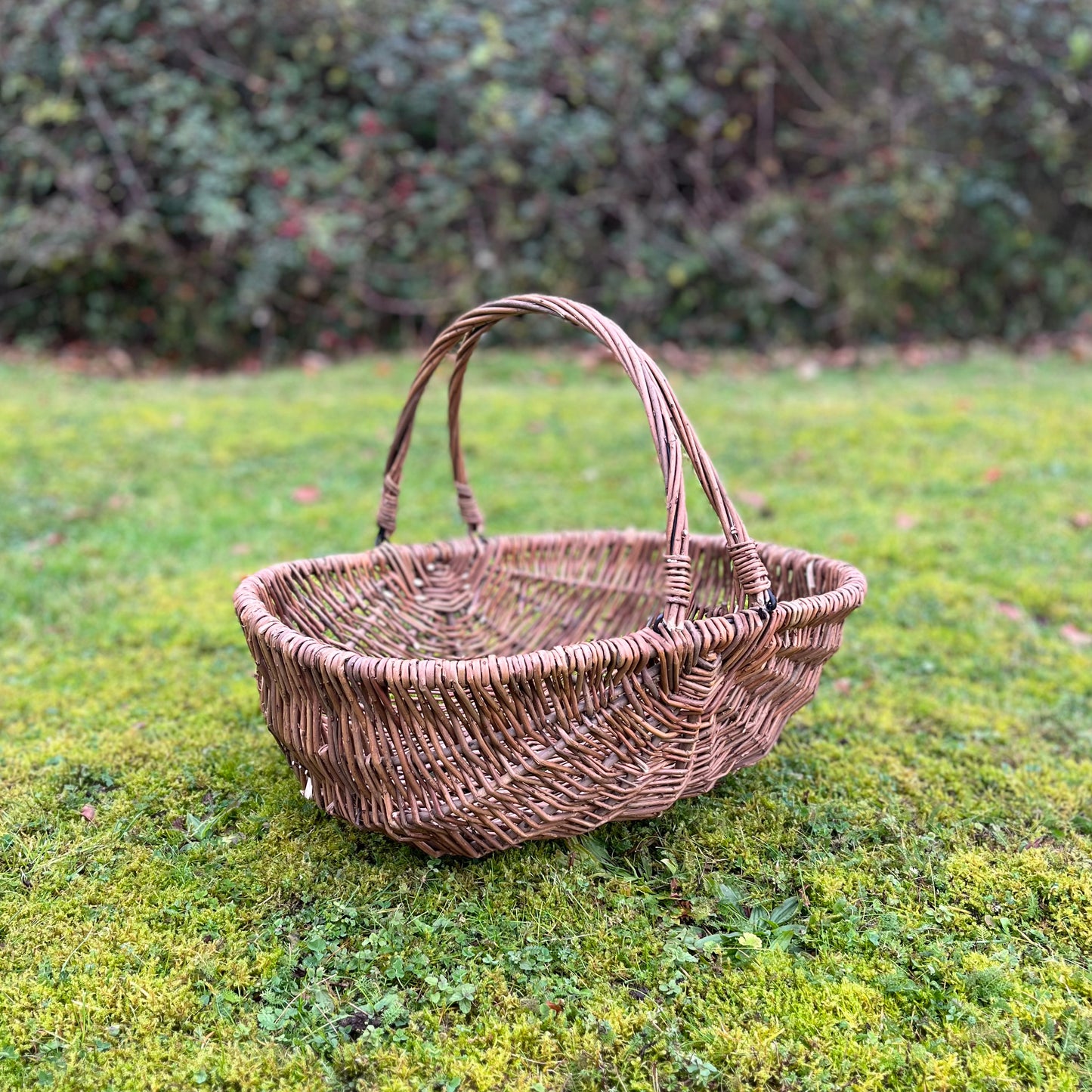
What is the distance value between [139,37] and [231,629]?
4733 mm

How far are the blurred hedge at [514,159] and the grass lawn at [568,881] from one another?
3.10 meters

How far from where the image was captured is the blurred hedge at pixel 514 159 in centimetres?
561

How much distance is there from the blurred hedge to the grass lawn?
310 centimetres

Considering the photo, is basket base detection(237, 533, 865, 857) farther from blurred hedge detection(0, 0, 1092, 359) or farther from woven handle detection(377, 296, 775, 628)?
blurred hedge detection(0, 0, 1092, 359)

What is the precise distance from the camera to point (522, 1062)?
4.20 ft

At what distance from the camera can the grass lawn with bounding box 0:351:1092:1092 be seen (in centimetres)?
130

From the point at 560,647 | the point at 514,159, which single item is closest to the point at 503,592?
the point at 560,647

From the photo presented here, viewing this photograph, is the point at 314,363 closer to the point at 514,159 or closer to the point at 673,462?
the point at 514,159

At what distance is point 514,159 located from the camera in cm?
589

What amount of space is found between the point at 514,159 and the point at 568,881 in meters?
5.26

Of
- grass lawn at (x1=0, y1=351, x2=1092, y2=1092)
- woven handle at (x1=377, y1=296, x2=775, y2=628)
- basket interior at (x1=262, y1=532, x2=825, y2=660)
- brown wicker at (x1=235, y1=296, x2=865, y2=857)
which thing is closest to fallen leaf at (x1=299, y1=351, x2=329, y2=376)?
grass lawn at (x1=0, y1=351, x2=1092, y2=1092)

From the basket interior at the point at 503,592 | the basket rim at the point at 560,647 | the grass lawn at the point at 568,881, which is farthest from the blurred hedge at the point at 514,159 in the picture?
the basket rim at the point at 560,647

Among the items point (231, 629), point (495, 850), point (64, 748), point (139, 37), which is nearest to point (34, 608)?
point (231, 629)

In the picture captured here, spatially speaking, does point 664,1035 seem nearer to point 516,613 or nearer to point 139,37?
point 516,613
